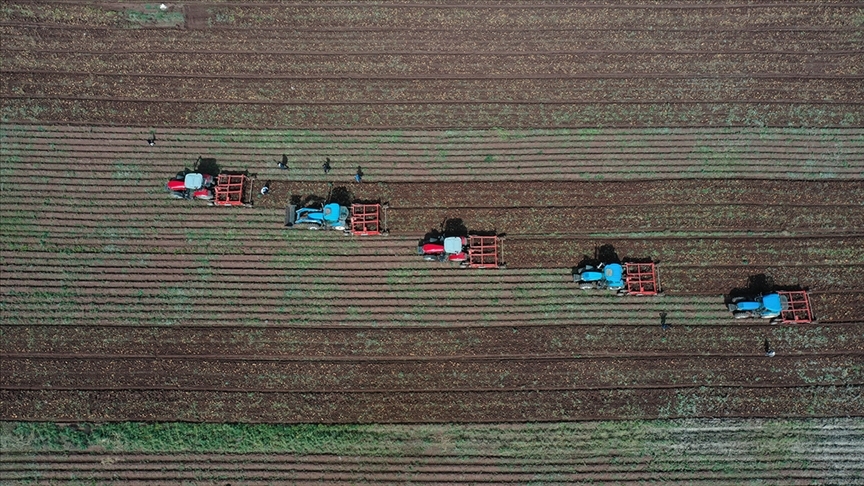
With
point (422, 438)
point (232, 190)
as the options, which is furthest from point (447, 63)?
point (422, 438)

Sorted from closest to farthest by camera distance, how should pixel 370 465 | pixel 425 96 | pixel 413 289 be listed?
pixel 370 465
pixel 413 289
pixel 425 96

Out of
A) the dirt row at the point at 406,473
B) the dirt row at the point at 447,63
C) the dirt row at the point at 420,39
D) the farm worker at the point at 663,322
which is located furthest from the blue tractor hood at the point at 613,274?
the dirt row at the point at 420,39

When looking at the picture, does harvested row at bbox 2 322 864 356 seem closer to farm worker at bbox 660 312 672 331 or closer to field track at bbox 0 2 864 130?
farm worker at bbox 660 312 672 331

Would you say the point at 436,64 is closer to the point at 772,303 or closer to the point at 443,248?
the point at 443,248

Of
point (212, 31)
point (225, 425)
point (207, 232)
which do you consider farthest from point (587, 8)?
point (225, 425)

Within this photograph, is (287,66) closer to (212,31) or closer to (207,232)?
(212,31)
